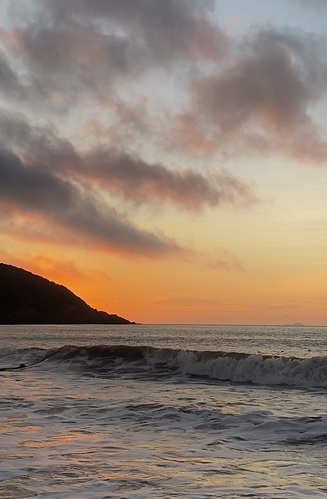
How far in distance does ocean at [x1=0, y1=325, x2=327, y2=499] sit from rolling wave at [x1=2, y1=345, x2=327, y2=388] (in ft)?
0.48

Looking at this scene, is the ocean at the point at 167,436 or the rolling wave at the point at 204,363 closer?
the ocean at the point at 167,436

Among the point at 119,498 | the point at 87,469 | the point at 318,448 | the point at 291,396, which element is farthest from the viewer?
the point at 291,396

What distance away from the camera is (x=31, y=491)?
26.8ft

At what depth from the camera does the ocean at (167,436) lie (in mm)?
8648

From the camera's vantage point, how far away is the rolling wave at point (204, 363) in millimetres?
27609

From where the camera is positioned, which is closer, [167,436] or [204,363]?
[167,436]

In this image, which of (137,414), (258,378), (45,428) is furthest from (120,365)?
(45,428)

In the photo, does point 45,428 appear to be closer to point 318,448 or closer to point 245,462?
point 245,462

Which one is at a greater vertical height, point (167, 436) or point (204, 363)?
point (204, 363)

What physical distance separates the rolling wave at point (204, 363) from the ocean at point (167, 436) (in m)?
0.15

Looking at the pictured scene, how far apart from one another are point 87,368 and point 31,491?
94.9 ft

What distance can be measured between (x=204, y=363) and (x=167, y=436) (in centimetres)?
2014

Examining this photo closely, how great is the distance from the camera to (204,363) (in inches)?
1299

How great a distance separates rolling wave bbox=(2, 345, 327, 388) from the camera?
27.6m
